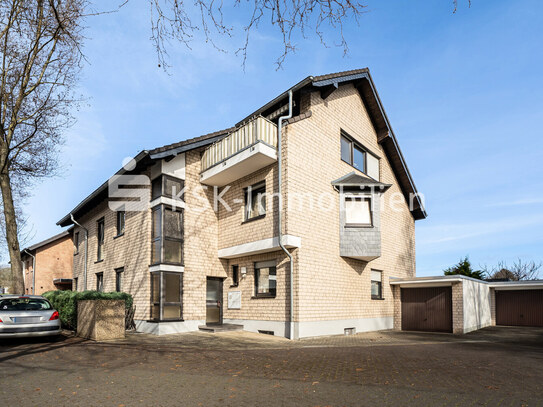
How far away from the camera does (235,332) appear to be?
45.9 feet

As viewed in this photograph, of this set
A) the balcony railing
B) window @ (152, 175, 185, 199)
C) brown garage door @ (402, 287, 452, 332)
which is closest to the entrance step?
window @ (152, 175, 185, 199)

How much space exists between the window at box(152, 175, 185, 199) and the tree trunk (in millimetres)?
4347

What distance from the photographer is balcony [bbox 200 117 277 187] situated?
13.2 meters

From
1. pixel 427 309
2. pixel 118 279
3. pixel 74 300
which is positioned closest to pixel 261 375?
pixel 74 300

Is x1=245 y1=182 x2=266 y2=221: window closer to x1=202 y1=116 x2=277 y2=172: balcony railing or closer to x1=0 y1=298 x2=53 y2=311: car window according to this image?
x1=202 y1=116 x2=277 y2=172: balcony railing

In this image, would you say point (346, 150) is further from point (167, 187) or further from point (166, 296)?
point (166, 296)

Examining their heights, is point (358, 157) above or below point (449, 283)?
above

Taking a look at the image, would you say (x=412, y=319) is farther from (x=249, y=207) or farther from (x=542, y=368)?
(x=542, y=368)

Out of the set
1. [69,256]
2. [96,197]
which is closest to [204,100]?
[96,197]

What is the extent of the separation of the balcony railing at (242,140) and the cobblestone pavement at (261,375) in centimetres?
626

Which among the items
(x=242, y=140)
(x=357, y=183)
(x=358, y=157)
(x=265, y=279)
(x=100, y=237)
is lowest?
(x=265, y=279)

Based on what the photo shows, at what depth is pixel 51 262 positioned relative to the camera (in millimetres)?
25719

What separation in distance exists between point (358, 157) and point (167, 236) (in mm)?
8779

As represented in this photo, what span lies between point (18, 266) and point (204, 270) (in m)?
5.78
